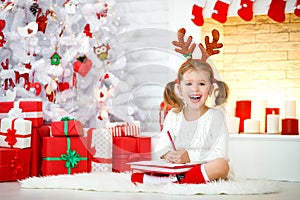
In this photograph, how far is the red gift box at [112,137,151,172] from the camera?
10.8 ft

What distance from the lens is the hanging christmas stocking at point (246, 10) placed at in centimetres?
349

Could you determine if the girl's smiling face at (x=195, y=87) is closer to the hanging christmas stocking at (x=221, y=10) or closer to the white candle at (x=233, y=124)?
the white candle at (x=233, y=124)

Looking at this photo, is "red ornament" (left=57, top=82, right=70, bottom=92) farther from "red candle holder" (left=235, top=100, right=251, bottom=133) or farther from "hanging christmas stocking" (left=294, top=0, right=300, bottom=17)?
"hanging christmas stocking" (left=294, top=0, right=300, bottom=17)

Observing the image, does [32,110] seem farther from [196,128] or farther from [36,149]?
[196,128]

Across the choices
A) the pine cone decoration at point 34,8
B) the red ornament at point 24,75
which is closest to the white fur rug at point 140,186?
the red ornament at point 24,75

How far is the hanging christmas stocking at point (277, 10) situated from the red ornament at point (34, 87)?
161 cm

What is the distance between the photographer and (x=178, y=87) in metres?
2.79

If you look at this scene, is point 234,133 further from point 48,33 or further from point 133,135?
point 48,33

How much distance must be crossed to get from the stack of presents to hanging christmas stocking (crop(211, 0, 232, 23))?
92 cm

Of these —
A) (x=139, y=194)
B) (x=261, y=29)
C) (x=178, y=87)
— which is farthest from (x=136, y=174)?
(x=261, y=29)

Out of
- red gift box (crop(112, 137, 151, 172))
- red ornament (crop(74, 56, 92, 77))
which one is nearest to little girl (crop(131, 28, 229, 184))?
red gift box (crop(112, 137, 151, 172))

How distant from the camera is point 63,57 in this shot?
364cm

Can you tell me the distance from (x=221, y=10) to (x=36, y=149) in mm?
1501

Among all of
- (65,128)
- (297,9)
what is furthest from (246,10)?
(65,128)
